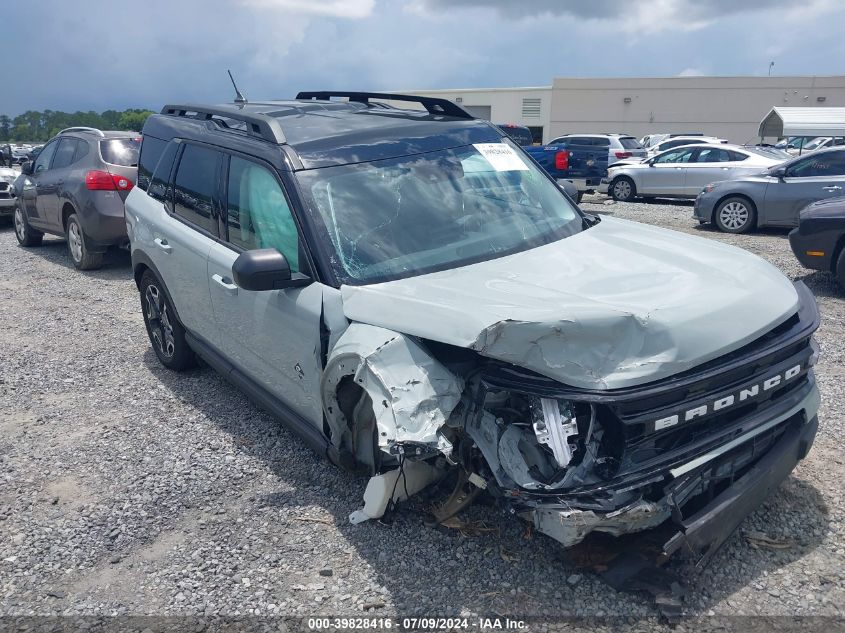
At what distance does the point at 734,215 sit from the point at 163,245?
10.2m

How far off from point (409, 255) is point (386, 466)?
41.5 inches

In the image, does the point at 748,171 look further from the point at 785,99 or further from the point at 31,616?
the point at 785,99

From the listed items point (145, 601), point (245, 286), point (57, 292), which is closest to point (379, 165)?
point (245, 286)

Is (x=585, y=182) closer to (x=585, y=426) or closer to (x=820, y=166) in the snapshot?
(x=820, y=166)

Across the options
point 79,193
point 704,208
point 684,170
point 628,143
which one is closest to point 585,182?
point 684,170

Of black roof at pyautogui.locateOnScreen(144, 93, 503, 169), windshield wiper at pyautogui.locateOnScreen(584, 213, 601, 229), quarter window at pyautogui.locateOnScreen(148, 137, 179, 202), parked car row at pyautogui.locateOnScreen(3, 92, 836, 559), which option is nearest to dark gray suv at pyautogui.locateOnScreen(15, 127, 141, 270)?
quarter window at pyautogui.locateOnScreen(148, 137, 179, 202)

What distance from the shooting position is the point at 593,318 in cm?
268

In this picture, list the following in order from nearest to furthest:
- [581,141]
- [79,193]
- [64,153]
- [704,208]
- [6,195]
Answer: [79,193] < [64,153] < [704,208] < [6,195] < [581,141]

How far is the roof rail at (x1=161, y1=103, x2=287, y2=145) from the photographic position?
3.95 m

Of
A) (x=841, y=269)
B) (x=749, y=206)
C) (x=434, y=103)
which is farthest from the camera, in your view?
(x=749, y=206)

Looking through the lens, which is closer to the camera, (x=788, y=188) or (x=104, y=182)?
(x=104, y=182)

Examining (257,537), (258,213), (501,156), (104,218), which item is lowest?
(257,537)

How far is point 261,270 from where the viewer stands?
3.31m

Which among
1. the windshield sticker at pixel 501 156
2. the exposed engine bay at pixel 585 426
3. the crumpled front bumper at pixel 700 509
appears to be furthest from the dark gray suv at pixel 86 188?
the crumpled front bumper at pixel 700 509
